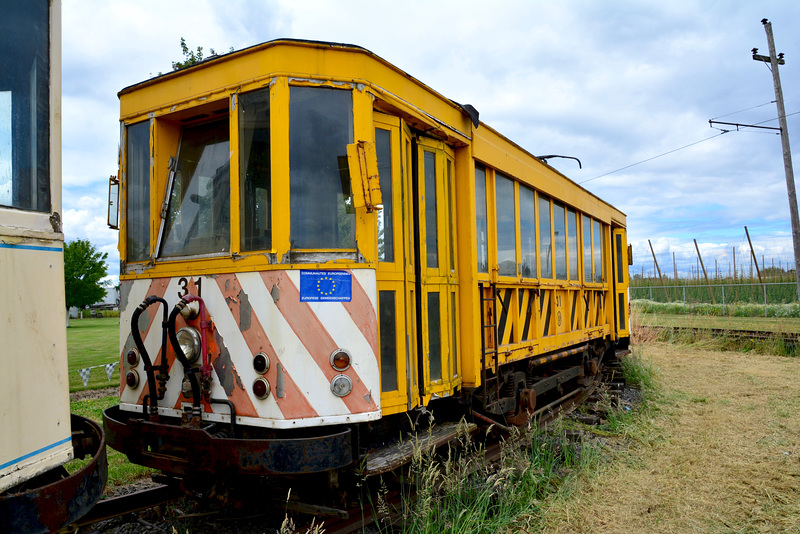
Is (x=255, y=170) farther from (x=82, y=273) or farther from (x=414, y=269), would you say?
(x=82, y=273)

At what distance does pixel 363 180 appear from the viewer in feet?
11.1

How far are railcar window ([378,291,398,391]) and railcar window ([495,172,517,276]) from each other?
73.4 inches

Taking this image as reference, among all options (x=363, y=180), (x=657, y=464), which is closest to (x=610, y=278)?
(x=657, y=464)

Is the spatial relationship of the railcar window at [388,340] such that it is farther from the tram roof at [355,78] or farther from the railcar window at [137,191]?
the railcar window at [137,191]

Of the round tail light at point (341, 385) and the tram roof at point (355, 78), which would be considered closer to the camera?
the round tail light at point (341, 385)

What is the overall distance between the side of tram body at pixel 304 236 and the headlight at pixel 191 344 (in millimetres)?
73

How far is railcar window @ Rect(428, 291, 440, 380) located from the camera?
4.21 m

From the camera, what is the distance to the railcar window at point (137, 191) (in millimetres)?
4074

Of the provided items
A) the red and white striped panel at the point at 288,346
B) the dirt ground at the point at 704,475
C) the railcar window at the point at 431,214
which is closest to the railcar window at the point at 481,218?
the railcar window at the point at 431,214

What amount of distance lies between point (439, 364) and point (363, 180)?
1.67 metres

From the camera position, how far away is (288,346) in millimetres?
3275

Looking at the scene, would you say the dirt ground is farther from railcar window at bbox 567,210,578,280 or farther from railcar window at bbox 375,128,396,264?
railcar window at bbox 375,128,396,264

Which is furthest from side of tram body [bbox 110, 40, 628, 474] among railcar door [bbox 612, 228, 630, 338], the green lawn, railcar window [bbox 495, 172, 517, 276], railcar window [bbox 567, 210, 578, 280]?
the green lawn

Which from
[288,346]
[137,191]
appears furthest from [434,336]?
[137,191]
